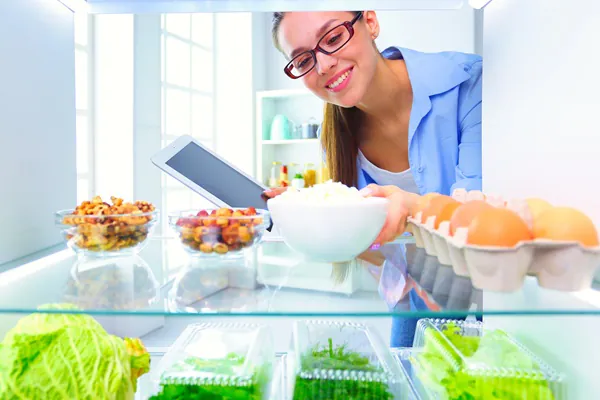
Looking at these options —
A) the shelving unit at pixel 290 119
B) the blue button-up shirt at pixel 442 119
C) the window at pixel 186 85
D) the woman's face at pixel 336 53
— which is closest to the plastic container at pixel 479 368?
the blue button-up shirt at pixel 442 119

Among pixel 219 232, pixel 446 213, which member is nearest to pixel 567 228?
pixel 446 213

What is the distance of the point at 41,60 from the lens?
856 mm

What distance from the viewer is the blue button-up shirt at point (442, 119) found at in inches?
59.4

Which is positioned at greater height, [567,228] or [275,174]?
[275,174]

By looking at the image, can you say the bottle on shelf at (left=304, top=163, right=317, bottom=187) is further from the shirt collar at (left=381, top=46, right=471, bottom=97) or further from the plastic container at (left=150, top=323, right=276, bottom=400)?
the plastic container at (left=150, top=323, right=276, bottom=400)

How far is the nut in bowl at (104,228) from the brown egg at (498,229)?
0.45 m

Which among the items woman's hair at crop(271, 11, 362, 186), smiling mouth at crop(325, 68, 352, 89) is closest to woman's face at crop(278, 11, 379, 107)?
smiling mouth at crop(325, 68, 352, 89)

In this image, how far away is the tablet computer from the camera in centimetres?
103

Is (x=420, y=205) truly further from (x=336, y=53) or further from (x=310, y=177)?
(x=310, y=177)

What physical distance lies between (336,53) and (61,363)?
1160mm

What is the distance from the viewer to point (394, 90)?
170cm

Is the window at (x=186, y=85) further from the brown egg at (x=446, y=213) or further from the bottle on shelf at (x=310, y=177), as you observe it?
the brown egg at (x=446, y=213)

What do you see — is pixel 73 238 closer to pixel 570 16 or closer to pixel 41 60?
pixel 41 60

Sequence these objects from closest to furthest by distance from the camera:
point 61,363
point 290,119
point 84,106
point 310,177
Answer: point 61,363 → point 84,106 → point 310,177 → point 290,119
